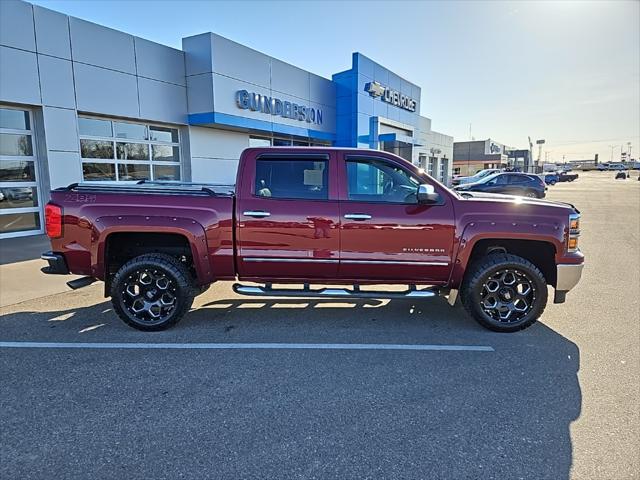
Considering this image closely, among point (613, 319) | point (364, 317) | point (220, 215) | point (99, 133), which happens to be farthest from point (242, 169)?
point (99, 133)

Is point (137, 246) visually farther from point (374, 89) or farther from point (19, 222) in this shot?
point (374, 89)

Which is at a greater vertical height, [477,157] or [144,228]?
[477,157]

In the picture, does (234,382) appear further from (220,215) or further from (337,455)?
(220,215)

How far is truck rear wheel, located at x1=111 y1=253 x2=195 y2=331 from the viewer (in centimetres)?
468

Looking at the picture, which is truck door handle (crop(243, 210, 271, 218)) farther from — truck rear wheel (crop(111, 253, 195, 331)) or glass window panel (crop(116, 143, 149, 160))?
glass window panel (crop(116, 143, 149, 160))

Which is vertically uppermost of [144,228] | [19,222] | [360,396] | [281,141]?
[281,141]

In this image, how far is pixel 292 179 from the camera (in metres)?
4.85

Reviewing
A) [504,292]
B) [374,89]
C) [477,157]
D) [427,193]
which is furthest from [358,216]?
[477,157]

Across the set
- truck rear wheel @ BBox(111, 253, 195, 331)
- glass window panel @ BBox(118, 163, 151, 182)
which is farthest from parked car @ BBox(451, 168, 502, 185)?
truck rear wheel @ BBox(111, 253, 195, 331)

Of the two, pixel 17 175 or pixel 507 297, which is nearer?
pixel 507 297

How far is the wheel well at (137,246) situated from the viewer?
15.8 ft

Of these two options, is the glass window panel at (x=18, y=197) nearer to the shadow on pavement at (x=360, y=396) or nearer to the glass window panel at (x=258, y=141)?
the shadow on pavement at (x=360, y=396)

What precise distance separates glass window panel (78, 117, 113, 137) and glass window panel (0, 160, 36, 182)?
1640mm

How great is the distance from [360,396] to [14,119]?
1134 centimetres
